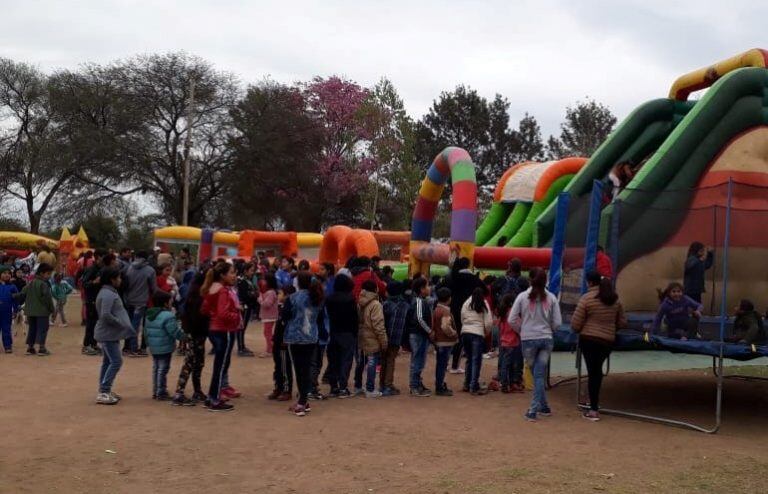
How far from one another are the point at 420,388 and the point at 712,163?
6.06 metres

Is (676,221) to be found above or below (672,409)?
above

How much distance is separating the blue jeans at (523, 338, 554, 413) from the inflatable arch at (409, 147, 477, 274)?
477 centimetres

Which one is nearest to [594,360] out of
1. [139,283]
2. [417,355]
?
[417,355]

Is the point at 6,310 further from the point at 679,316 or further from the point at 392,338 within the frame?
the point at 679,316

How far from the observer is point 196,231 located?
27.6 metres

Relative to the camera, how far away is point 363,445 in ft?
23.2

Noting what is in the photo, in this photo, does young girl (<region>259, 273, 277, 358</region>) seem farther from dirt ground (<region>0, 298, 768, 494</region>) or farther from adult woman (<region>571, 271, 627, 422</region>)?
adult woman (<region>571, 271, 627, 422</region>)

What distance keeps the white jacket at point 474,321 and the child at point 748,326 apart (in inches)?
115

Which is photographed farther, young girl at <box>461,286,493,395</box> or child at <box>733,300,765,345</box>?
young girl at <box>461,286,493,395</box>

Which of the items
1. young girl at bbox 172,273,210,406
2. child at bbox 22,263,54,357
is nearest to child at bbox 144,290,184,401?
young girl at bbox 172,273,210,406

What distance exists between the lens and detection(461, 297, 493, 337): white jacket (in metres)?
9.77

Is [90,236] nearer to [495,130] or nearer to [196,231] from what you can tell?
[196,231]

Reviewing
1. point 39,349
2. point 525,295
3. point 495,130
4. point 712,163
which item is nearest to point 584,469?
point 525,295

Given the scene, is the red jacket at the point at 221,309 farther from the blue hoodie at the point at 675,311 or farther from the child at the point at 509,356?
the blue hoodie at the point at 675,311
